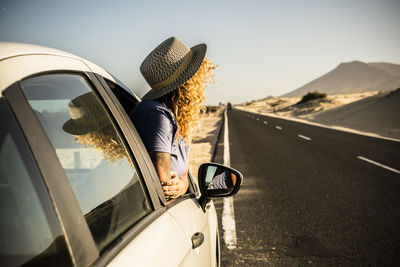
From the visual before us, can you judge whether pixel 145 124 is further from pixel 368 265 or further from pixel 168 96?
pixel 368 265

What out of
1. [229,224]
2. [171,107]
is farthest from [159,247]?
[229,224]

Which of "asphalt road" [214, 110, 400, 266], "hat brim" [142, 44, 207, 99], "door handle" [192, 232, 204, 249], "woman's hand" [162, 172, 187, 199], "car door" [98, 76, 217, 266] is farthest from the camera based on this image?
"asphalt road" [214, 110, 400, 266]

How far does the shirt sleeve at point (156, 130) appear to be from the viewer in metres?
1.56

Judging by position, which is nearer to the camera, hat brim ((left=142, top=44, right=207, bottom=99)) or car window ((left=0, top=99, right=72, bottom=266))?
car window ((left=0, top=99, right=72, bottom=266))

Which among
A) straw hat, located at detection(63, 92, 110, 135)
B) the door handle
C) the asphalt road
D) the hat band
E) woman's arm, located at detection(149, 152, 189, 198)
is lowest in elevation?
the asphalt road

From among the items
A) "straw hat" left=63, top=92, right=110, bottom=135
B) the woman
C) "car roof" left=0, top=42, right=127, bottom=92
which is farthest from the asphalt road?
"car roof" left=0, top=42, right=127, bottom=92

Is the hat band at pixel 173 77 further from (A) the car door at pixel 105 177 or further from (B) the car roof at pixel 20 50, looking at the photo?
(B) the car roof at pixel 20 50

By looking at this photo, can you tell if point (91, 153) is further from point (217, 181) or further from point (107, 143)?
point (217, 181)

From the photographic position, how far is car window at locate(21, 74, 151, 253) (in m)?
0.98

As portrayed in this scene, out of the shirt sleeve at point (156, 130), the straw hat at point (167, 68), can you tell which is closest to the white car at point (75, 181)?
the shirt sleeve at point (156, 130)

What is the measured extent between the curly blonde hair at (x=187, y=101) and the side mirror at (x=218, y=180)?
0.31 metres

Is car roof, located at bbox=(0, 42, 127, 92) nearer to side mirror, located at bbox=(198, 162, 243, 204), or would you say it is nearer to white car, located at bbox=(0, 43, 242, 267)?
white car, located at bbox=(0, 43, 242, 267)

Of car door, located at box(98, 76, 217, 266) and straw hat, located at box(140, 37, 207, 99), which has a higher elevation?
straw hat, located at box(140, 37, 207, 99)

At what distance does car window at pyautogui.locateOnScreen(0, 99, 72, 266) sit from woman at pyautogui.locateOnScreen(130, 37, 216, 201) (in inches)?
31.8
